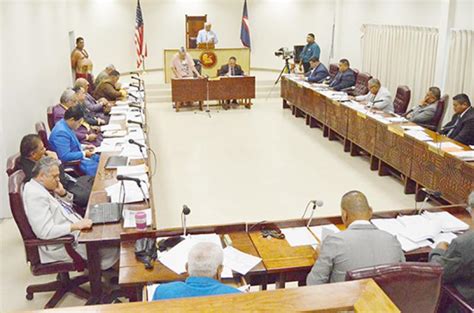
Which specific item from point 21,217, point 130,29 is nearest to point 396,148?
point 21,217

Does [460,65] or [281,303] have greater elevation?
[460,65]

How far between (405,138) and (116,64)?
9.69 meters

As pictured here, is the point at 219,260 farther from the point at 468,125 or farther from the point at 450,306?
the point at 468,125

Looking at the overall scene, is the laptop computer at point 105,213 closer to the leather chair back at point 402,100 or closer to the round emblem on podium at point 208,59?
the leather chair back at point 402,100

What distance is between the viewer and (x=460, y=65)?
7.10 meters

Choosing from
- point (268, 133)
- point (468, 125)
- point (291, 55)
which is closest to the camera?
point (468, 125)

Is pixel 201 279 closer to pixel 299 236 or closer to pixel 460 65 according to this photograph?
pixel 299 236

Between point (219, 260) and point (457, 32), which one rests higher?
point (457, 32)

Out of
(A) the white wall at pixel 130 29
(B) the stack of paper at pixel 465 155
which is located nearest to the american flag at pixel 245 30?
(A) the white wall at pixel 130 29

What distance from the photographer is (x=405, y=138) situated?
562 cm

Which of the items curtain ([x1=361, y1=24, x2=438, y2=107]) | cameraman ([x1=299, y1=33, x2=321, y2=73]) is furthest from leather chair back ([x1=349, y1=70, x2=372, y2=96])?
cameraman ([x1=299, y1=33, x2=321, y2=73])

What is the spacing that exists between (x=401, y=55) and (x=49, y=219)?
757 cm

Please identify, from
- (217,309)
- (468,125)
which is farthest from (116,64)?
(217,309)

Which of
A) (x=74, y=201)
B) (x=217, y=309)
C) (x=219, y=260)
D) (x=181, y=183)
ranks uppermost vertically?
(x=217, y=309)
